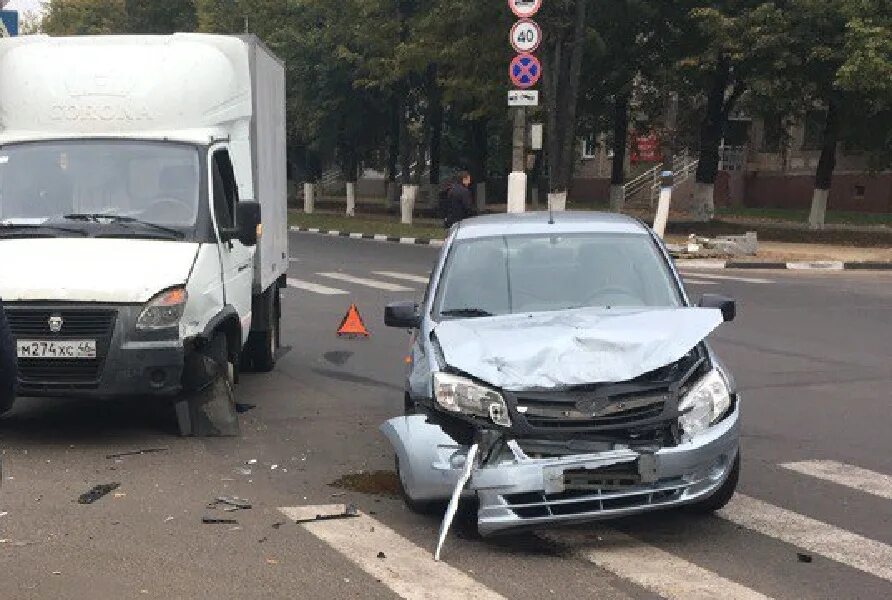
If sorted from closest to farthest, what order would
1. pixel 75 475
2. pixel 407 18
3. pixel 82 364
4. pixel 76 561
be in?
pixel 76 561
pixel 75 475
pixel 82 364
pixel 407 18

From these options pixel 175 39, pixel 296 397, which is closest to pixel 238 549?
pixel 296 397

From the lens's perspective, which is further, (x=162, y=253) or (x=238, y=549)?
(x=162, y=253)

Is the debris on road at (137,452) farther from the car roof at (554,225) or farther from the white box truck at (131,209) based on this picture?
the car roof at (554,225)

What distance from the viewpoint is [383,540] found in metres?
5.34

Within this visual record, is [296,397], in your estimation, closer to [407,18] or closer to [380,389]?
[380,389]

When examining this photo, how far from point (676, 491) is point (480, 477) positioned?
954 mm

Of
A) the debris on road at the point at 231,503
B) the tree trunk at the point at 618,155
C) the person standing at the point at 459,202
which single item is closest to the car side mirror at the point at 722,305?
the debris on road at the point at 231,503

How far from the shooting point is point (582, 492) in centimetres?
505

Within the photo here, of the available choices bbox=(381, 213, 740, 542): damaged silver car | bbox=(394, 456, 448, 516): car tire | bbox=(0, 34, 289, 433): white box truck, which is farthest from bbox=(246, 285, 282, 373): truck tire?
bbox=(394, 456, 448, 516): car tire

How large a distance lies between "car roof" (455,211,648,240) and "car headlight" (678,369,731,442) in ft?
5.38

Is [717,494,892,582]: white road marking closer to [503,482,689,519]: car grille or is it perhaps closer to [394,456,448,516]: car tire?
[503,482,689,519]: car grille

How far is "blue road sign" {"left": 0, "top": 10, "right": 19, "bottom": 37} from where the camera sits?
485 inches

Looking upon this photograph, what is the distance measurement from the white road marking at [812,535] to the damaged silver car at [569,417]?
0.63 feet

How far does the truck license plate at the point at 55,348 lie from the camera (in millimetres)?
7012
